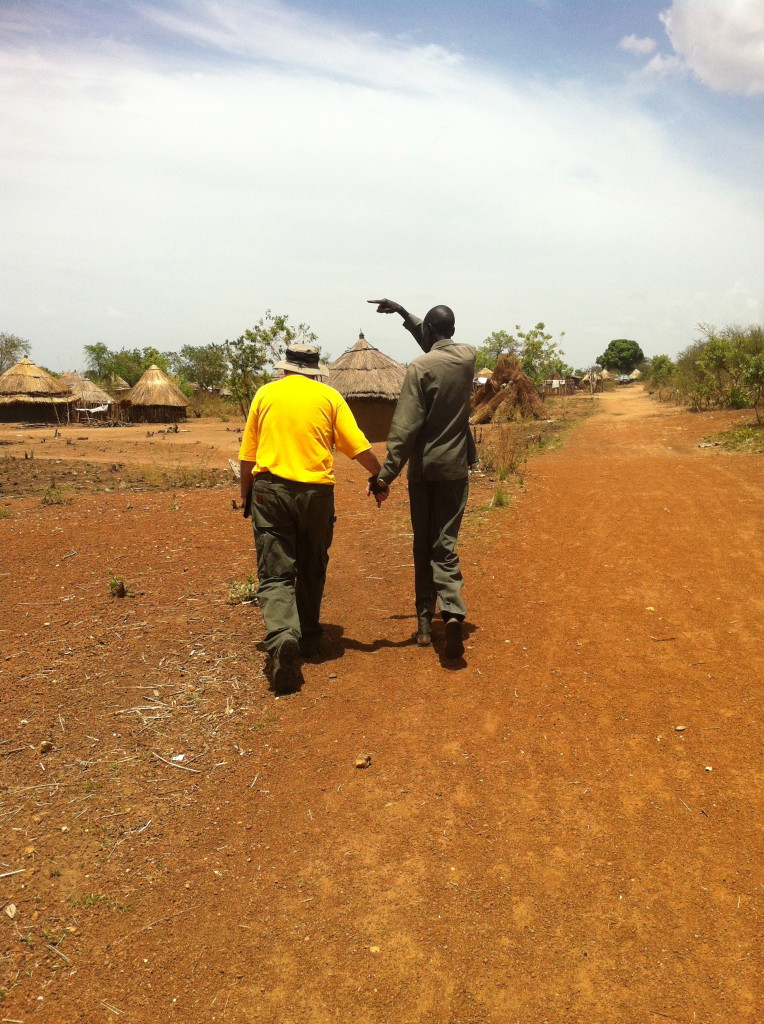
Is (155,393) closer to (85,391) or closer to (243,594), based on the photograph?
(85,391)

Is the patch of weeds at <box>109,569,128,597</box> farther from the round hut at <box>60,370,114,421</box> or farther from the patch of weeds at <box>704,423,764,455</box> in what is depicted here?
the round hut at <box>60,370,114,421</box>

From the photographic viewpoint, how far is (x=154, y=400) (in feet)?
93.5

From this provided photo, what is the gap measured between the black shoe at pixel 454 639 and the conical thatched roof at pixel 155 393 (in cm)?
2711

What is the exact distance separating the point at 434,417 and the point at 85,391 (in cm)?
A: 2908

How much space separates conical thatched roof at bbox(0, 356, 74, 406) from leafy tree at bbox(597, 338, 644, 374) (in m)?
66.2

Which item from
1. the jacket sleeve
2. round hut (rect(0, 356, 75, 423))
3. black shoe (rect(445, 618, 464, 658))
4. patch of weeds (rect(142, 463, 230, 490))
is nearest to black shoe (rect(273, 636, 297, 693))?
black shoe (rect(445, 618, 464, 658))

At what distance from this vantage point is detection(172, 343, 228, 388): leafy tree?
40.4 metres

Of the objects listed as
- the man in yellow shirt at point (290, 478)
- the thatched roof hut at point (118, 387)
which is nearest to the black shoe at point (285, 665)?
the man in yellow shirt at point (290, 478)

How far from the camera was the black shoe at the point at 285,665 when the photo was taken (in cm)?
343

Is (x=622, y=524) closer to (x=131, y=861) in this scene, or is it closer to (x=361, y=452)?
(x=361, y=452)

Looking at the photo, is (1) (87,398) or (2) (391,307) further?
(1) (87,398)

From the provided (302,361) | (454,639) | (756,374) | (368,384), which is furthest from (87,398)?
(454,639)

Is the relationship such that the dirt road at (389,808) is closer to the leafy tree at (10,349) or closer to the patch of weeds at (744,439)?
the patch of weeds at (744,439)

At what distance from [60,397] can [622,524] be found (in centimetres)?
2723
